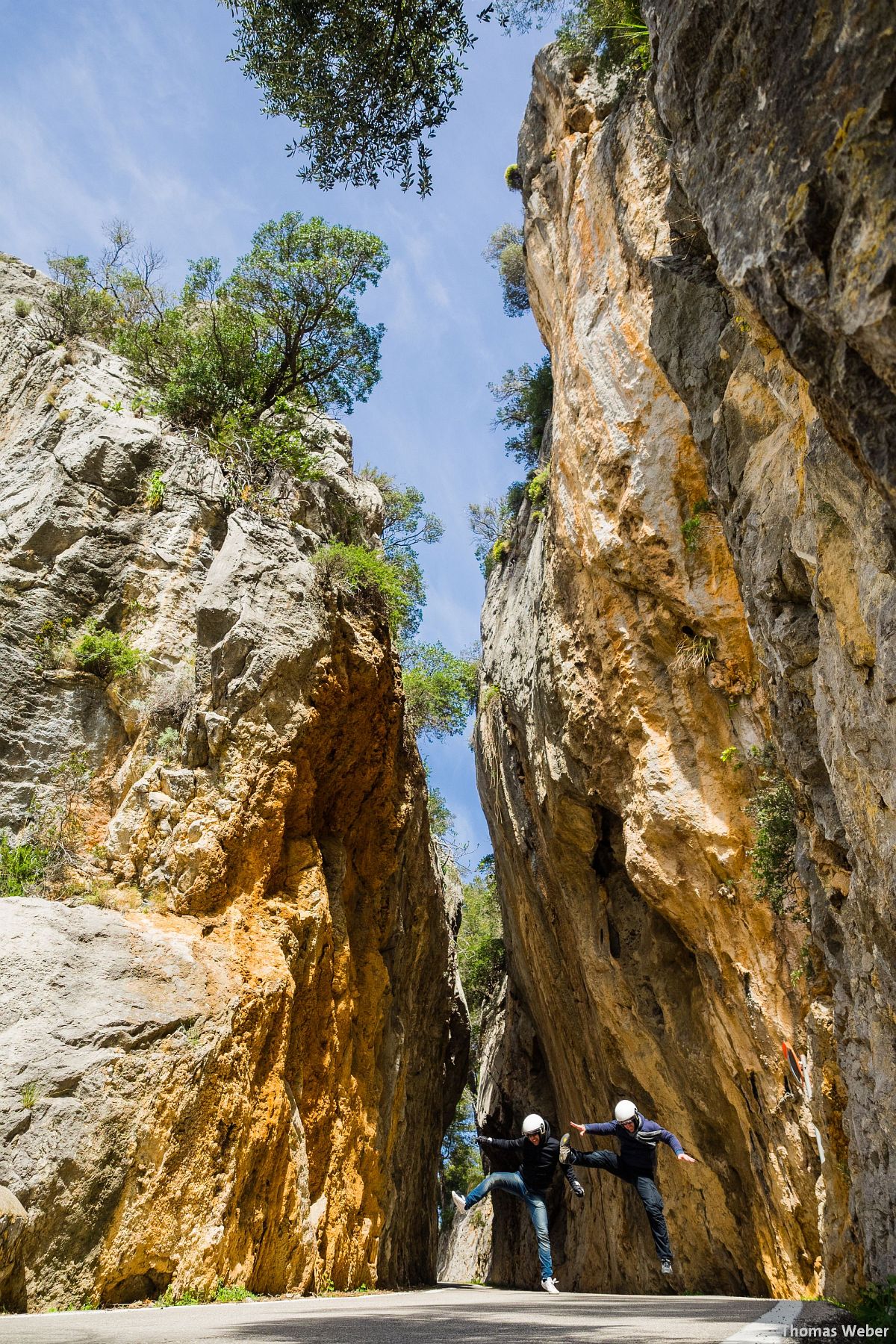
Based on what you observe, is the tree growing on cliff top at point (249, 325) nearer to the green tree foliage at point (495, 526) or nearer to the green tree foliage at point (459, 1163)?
the green tree foliage at point (495, 526)

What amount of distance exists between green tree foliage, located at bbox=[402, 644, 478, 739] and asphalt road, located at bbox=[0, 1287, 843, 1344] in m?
15.4

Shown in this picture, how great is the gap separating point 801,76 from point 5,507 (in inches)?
484

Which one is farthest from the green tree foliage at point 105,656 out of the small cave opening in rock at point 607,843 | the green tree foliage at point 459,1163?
the green tree foliage at point 459,1163

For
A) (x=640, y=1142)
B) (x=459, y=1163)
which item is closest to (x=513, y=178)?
(x=640, y=1142)

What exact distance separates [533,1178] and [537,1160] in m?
0.19

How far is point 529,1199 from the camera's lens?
10.0 meters

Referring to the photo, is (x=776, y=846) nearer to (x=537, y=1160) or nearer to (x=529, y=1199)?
(x=537, y=1160)

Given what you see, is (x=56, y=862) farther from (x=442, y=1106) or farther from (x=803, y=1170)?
(x=442, y=1106)

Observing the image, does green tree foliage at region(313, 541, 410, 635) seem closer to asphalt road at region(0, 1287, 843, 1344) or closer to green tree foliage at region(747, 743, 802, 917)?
green tree foliage at region(747, 743, 802, 917)

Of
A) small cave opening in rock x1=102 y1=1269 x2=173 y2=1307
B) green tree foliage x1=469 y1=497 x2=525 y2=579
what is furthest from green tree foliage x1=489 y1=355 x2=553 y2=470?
small cave opening in rock x1=102 y1=1269 x2=173 y2=1307

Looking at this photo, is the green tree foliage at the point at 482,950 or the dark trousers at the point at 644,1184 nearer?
the dark trousers at the point at 644,1184

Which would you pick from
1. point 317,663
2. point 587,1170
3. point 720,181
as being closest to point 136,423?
point 317,663

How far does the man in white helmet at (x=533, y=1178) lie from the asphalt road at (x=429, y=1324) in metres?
2.31

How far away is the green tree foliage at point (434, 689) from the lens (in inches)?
875
